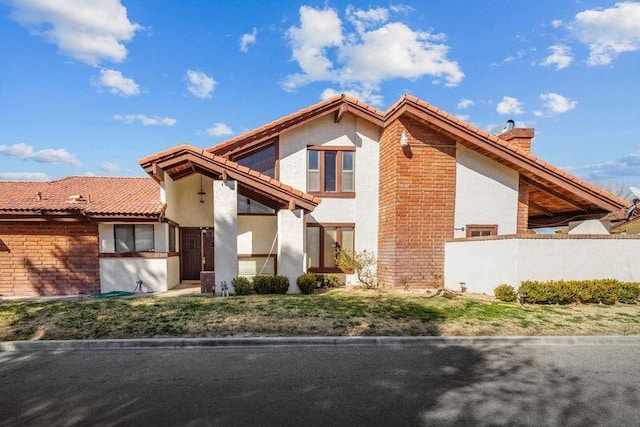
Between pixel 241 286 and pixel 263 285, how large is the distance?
68 cm

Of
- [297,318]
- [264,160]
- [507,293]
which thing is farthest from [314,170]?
[507,293]

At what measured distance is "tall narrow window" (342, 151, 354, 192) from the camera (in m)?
13.5

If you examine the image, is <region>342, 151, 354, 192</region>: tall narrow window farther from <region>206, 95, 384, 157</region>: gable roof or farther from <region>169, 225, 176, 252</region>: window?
<region>169, 225, 176, 252</region>: window

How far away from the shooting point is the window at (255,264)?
42.9 feet

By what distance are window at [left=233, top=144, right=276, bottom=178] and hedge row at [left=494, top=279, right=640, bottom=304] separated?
8689 mm

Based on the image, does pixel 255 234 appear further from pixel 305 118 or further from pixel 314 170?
pixel 305 118

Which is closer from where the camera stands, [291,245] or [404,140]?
[291,245]

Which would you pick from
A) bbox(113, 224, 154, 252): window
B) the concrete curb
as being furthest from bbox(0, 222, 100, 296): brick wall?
the concrete curb

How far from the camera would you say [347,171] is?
1355 cm

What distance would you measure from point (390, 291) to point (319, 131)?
21.3ft

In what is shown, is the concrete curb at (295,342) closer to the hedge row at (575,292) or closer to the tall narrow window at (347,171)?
the hedge row at (575,292)

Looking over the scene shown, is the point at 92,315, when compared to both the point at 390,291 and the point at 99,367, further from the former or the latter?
the point at 390,291

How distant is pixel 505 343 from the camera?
6.77m

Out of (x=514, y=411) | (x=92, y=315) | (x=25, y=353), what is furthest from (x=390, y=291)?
(x=25, y=353)
